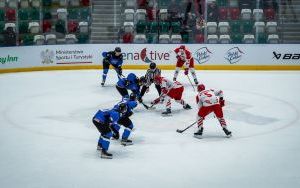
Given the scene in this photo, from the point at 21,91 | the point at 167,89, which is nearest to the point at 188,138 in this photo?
the point at 167,89

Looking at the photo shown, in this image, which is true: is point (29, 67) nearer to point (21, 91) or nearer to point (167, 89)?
point (21, 91)

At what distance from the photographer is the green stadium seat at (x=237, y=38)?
19384 millimetres

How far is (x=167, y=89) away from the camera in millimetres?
12438

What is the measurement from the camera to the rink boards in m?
19.0

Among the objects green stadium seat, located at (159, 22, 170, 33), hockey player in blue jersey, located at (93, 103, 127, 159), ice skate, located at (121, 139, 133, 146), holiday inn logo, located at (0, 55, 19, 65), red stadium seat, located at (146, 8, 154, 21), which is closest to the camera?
hockey player in blue jersey, located at (93, 103, 127, 159)

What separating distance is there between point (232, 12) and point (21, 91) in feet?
28.7

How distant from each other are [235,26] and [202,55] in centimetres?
181

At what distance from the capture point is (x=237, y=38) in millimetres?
19500

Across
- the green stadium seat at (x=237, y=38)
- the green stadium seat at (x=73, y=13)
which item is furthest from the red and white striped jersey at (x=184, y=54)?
the green stadium seat at (x=73, y=13)

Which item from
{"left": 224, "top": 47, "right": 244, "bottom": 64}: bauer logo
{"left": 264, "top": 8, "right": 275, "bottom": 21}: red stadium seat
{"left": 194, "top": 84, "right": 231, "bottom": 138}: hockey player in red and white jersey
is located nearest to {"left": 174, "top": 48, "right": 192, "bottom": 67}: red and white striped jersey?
{"left": 224, "top": 47, "right": 244, "bottom": 64}: bauer logo

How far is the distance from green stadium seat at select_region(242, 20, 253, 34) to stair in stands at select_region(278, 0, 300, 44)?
1.05m

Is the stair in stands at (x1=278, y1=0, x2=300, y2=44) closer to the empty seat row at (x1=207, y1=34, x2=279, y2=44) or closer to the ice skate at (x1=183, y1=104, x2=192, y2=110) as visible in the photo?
the empty seat row at (x1=207, y1=34, x2=279, y2=44)

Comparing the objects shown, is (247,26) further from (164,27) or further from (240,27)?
(164,27)

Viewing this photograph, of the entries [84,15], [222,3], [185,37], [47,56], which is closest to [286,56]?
[222,3]
